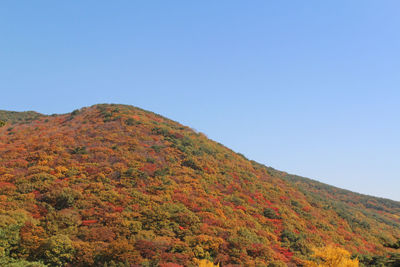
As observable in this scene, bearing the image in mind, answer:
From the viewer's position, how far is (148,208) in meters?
26.4

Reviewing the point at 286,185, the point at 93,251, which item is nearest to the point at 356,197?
the point at 286,185

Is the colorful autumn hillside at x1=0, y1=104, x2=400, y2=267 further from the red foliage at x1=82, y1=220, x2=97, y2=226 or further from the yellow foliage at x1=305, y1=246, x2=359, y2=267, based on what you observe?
the yellow foliage at x1=305, y1=246, x2=359, y2=267

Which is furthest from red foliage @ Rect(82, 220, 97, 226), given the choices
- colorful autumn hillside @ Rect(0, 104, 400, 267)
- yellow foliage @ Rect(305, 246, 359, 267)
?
yellow foliage @ Rect(305, 246, 359, 267)

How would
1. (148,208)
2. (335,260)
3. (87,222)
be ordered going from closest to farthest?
(335,260)
(87,222)
(148,208)

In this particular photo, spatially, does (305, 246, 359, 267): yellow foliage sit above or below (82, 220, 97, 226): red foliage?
above

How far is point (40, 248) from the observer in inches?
783

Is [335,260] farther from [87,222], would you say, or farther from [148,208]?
[87,222]

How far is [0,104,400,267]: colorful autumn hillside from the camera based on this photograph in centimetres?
→ 2050

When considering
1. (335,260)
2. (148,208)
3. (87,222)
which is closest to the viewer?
(335,260)

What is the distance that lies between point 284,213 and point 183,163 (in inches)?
554

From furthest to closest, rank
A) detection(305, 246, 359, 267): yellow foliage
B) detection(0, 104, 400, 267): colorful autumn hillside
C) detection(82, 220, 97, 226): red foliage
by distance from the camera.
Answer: detection(82, 220, 97, 226): red foliage
detection(305, 246, 359, 267): yellow foliage
detection(0, 104, 400, 267): colorful autumn hillside

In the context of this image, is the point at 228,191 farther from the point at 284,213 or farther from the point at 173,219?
the point at 173,219

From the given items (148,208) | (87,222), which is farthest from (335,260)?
(87,222)

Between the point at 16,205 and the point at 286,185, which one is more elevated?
the point at 286,185
